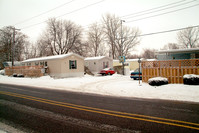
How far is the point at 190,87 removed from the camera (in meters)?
9.34

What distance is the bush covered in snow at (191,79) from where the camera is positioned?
31.9 feet

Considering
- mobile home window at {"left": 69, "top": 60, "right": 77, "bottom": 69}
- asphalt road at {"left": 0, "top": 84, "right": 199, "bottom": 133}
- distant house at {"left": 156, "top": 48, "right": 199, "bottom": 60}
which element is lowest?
asphalt road at {"left": 0, "top": 84, "right": 199, "bottom": 133}

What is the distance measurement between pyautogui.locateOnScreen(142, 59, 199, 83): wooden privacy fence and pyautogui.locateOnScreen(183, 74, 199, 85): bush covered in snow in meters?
0.87

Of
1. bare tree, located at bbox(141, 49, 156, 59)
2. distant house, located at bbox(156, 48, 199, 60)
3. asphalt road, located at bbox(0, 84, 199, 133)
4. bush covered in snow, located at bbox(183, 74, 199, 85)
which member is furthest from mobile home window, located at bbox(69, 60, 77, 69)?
bare tree, located at bbox(141, 49, 156, 59)

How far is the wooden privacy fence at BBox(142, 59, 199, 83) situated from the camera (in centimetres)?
1088

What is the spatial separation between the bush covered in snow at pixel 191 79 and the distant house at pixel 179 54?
12.2 meters

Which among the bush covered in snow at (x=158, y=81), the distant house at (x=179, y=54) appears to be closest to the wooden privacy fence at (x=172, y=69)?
the bush covered in snow at (x=158, y=81)

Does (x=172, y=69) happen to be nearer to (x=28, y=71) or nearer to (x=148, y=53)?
(x=28, y=71)

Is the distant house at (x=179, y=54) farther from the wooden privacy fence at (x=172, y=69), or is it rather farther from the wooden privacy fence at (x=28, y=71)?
the wooden privacy fence at (x=28, y=71)

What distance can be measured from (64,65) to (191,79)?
1857cm

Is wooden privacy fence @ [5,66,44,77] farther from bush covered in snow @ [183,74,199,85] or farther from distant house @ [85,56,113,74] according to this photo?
bush covered in snow @ [183,74,199,85]

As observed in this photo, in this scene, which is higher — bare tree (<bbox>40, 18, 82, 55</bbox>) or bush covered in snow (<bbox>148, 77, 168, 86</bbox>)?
bare tree (<bbox>40, 18, 82, 55</bbox>)

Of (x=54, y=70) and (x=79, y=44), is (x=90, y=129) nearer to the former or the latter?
(x=54, y=70)

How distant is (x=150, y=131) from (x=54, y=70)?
22285 mm
